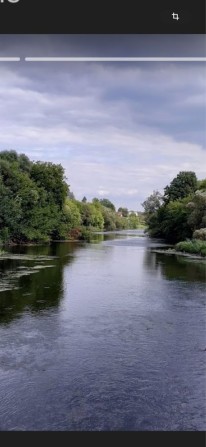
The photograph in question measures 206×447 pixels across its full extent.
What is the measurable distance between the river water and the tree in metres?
32.0

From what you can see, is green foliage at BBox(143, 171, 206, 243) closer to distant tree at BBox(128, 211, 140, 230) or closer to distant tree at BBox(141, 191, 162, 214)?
distant tree at BBox(141, 191, 162, 214)

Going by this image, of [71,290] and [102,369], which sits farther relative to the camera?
[71,290]

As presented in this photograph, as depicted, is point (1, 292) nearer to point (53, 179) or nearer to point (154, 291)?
point (154, 291)

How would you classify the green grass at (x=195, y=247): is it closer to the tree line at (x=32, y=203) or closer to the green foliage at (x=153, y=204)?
the tree line at (x=32, y=203)

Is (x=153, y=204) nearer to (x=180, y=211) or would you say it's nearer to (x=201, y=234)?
(x=180, y=211)

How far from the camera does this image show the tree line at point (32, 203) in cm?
2647

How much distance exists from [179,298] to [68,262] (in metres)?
7.84

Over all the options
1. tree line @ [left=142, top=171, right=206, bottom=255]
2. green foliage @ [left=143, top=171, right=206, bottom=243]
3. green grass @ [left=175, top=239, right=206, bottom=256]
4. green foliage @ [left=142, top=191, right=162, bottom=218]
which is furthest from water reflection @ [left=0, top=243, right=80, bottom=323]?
green foliage @ [left=142, top=191, right=162, bottom=218]

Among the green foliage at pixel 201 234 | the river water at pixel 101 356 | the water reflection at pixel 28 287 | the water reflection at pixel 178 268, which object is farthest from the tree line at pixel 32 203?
the river water at pixel 101 356
